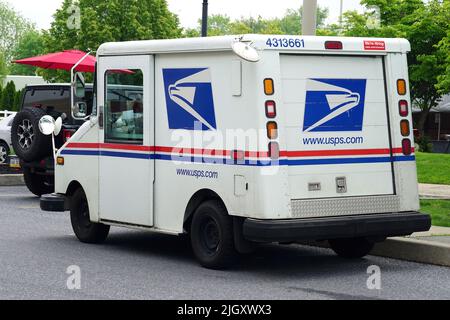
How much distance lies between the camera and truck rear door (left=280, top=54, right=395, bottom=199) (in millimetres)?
10969

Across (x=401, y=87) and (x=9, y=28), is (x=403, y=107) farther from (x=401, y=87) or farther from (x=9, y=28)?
(x=9, y=28)

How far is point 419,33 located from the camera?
163 ft

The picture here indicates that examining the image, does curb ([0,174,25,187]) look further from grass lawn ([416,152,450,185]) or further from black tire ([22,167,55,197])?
grass lawn ([416,152,450,185])

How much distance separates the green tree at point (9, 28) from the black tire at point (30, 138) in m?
140

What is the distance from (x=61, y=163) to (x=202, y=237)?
119 inches

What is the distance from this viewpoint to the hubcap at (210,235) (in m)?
11.3

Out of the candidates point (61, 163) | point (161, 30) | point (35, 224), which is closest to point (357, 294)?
point (61, 163)

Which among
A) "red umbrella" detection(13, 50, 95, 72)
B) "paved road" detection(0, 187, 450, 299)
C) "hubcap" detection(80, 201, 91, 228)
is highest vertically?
"red umbrella" detection(13, 50, 95, 72)

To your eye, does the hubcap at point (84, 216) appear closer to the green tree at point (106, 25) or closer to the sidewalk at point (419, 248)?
the sidewalk at point (419, 248)

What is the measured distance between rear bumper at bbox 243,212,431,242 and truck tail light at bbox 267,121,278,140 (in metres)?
0.85

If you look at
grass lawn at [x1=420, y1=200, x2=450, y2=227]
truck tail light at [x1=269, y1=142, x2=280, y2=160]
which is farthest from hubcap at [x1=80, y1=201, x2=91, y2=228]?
grass lawn at [x1=420, y1=200, x2=450, y2=227]

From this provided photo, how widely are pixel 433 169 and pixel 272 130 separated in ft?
47.1
